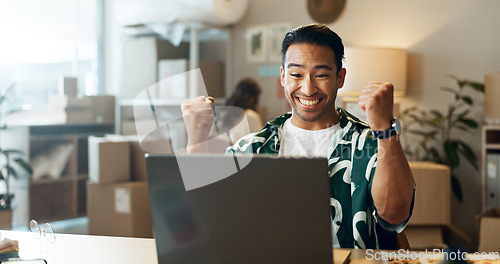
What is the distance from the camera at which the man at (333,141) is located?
133 centimetres

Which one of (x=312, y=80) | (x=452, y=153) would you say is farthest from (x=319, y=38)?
(x=452, y=153)

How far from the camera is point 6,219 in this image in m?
3.75

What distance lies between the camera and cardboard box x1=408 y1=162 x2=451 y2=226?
117 inches

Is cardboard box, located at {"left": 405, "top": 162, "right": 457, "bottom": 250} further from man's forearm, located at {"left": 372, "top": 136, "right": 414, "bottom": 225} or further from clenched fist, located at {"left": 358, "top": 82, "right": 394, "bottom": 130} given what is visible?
clenched fist, located at {"left": 358, "top": 82, "right": 394, "bottom": 130}

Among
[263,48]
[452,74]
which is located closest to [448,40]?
[452,74]

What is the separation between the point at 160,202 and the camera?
3.35ft

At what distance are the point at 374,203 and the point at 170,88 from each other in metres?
3.07

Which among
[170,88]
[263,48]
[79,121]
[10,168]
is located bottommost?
[10,168]

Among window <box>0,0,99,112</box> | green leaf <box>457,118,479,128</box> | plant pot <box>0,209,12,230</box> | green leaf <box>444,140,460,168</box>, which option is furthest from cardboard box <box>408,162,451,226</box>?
window <box>0,0,99,112</box>

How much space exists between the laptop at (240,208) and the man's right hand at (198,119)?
1.24 ft

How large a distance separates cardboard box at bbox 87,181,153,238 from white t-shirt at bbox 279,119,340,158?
2261 millimetres

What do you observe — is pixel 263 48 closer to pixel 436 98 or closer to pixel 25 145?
pixel 436 98

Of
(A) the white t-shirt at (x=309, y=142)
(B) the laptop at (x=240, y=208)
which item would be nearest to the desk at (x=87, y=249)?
(B) the laptop at (x=240, y=208)

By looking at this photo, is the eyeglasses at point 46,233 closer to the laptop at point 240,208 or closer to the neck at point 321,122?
the laptop at point 240,208
